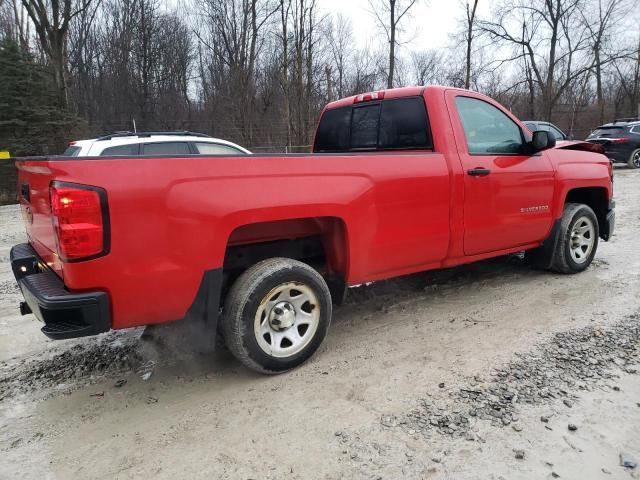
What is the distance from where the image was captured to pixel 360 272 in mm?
3574

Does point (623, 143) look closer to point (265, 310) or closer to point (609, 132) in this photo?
point (609, 132)

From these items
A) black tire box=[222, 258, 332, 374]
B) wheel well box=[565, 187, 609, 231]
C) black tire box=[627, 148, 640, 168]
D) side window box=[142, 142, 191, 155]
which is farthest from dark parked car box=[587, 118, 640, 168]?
black tire box=[222, 258, 332, 374]

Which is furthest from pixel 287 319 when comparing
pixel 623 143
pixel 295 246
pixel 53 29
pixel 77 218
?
pixel 53 29

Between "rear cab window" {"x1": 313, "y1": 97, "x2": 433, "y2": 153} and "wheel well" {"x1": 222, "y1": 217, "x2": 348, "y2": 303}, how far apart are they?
4.17 feet

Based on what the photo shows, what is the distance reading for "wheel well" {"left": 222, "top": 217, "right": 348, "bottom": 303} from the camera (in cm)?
330

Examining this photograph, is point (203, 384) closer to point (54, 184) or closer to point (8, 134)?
point (54, 184)

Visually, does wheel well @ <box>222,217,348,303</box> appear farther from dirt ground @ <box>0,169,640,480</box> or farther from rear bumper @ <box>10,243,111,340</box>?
rear bumper @ <box>10,243,111,340</box>

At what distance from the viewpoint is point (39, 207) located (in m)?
2.88

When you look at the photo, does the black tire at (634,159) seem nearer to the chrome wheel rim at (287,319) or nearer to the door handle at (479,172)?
the door handle at (479,172)

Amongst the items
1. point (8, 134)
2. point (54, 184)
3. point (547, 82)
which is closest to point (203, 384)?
point (54, 184)

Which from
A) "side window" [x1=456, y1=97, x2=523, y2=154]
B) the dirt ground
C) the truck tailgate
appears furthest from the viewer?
"side window" [x1=456, y1=97, x2=523, y2=154]

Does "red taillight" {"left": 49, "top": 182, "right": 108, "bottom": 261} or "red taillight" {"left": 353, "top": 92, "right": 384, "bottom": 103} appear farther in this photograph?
"red taillight" {"left": 353, "top": 92, "right": 384, "bottom": 103}

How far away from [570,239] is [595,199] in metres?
0.91

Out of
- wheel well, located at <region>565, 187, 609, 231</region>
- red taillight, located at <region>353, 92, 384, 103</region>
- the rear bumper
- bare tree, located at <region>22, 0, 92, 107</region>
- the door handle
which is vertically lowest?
the rear bumper
